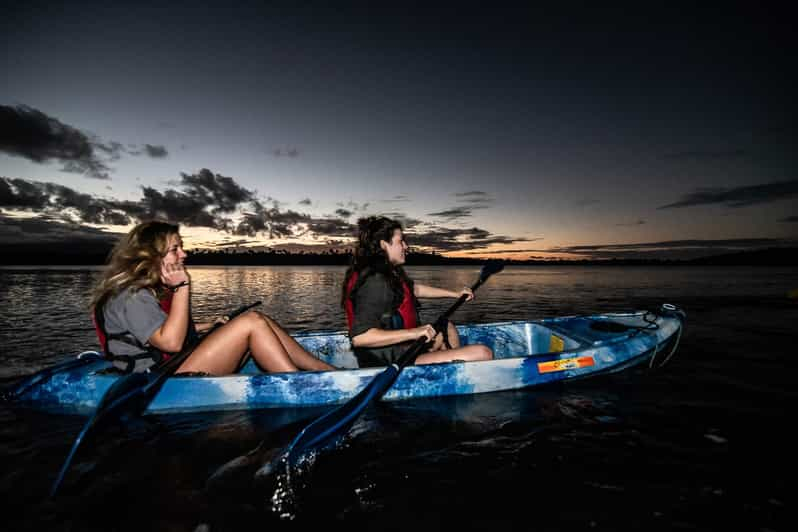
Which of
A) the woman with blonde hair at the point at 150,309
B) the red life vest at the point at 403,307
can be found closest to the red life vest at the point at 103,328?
the woman with blonde hair at the point at 150,309

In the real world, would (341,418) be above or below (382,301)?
below

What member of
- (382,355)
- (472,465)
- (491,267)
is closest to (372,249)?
(382,355)

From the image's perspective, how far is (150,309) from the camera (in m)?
3.77

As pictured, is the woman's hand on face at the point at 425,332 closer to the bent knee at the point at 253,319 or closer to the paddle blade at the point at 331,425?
the paddle blade at the point at 331,425

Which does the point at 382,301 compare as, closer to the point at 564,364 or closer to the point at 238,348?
the point at 238,348

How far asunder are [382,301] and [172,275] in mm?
2144

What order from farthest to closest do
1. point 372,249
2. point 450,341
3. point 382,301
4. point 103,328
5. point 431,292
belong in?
1. point 431,292
2. point 450,341
3. point 372,249
4. point 382,301
5. point 103,328

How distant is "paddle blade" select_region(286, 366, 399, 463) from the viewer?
11.6ft

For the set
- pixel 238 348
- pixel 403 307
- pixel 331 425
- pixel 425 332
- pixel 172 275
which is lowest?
pixel 331 425

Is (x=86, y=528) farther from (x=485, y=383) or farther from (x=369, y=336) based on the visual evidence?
(x=485, y=383)

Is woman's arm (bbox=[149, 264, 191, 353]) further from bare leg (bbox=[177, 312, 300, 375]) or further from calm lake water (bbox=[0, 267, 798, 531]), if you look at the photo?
calm lake water (bbox=[0, 267, 798, 531])

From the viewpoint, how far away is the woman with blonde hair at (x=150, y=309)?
12.2 feet

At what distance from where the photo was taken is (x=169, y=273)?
12.8ft

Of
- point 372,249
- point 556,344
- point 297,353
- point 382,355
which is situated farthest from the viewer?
point 556,344
